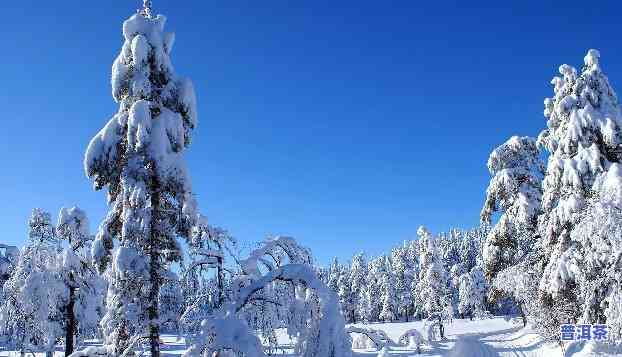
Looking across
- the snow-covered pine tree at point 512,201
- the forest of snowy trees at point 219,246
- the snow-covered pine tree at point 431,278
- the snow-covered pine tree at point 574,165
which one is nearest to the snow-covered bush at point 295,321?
the forest of snowy trees at point 219,246

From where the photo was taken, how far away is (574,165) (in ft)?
68.1

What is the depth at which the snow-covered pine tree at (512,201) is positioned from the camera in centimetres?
2539

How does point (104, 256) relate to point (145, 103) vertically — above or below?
below

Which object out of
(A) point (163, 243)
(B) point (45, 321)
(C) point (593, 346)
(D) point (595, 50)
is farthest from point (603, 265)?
(B) point (45, 321)

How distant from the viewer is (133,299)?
1190cm

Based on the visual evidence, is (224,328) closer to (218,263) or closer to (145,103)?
(218,263)

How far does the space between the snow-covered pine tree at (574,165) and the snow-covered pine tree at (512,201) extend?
6.00ft

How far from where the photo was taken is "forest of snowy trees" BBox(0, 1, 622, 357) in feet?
32.9

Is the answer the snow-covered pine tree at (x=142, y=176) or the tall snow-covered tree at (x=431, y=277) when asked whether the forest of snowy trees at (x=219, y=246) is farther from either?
the tall snow-covered tree at (x=431, y=277)

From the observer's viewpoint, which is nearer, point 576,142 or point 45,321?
point 576,142

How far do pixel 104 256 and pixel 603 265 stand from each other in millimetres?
16142

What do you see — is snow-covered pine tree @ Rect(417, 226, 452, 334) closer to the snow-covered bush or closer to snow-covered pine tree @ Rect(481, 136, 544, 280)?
snow-covered pine tree @ Rect(481, 136, 544, 280)

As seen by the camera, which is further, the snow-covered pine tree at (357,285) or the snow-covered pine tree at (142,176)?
the snow-covered pine tree at (357,285)

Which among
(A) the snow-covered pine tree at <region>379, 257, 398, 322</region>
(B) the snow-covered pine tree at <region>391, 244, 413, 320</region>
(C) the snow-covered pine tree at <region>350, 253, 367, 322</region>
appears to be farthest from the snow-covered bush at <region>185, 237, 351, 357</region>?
(B) the snow-covered pine tree at <region>391, 244, 413, 320</region>
